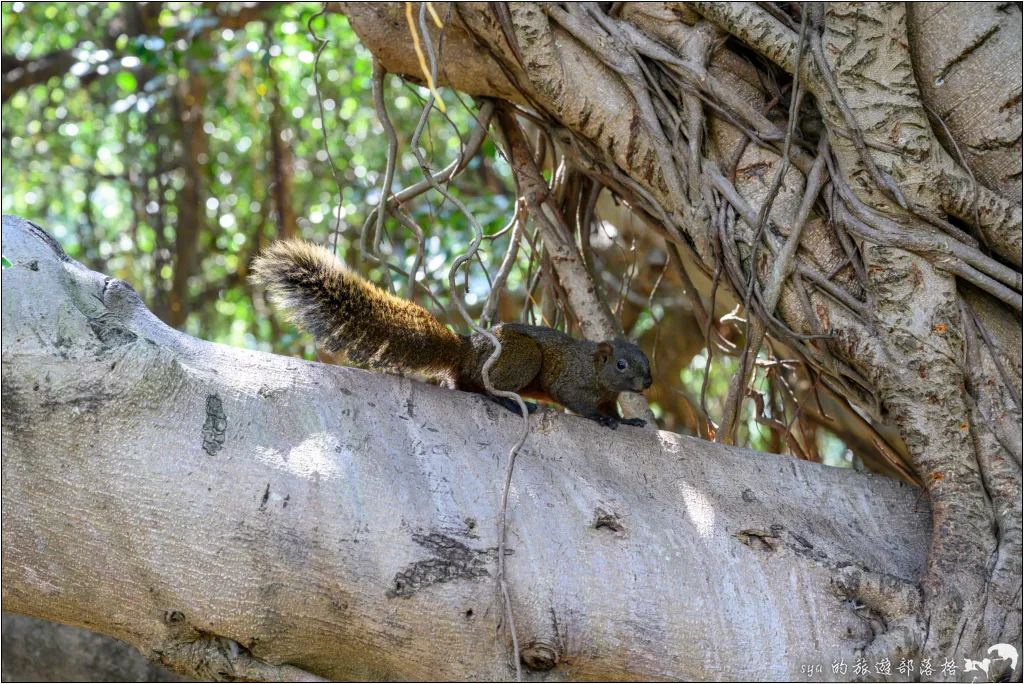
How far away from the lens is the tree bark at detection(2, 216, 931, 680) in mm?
1726

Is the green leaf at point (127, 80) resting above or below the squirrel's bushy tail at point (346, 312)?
above

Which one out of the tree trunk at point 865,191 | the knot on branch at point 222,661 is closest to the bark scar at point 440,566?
the knot on branch at point 222,661

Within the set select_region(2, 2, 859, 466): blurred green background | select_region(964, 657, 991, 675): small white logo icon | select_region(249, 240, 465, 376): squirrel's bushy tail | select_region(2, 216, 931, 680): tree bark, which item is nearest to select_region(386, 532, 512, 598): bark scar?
select_region(2, 216, 931, 680): tree bark

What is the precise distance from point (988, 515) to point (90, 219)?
503 cm

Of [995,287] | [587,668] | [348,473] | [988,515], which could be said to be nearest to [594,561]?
[587,668]

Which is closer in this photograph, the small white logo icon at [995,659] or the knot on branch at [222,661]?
the knot on branch at [222,661]

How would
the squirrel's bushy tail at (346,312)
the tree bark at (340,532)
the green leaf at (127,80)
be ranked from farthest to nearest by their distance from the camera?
the green leaf at (127,80), the squirrel's bushy tail at (346,312), the tree bark at (340,532)

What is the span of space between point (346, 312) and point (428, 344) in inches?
11.4

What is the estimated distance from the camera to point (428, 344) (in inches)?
98.0

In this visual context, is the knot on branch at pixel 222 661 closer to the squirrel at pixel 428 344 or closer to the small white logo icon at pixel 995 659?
the squirrel at pixel 428 344

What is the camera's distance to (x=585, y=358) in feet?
9.89

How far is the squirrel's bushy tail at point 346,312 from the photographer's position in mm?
2184

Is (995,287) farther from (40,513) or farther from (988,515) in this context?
(40,513)

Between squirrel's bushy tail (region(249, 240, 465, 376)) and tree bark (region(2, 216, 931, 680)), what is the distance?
0.18m
